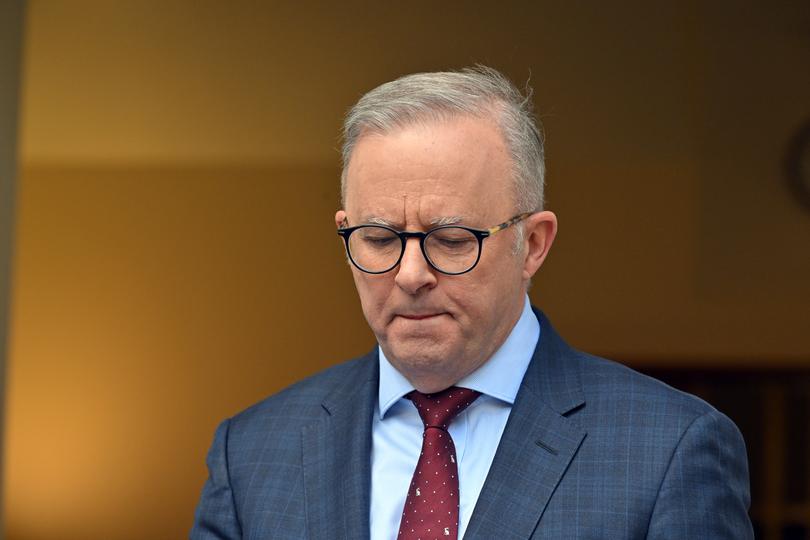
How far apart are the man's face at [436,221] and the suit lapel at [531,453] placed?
112mm

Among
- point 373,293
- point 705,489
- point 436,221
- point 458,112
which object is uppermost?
point 458,112

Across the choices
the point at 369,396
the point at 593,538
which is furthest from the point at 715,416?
the point at 369,396

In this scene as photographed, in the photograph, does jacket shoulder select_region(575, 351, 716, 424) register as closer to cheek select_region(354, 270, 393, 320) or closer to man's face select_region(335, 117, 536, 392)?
man's face select_region(335, 117, 536, 392)

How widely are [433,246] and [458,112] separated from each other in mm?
208

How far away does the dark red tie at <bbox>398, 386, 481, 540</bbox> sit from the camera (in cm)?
169

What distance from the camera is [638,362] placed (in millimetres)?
4621

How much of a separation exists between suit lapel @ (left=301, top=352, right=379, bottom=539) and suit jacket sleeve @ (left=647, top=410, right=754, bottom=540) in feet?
1.38

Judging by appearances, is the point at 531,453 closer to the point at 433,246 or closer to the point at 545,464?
the point at 545,464

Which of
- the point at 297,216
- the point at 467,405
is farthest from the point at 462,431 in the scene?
the point at 297,216

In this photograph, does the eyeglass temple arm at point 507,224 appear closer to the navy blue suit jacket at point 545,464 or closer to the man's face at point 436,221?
the man's face at point 436,221

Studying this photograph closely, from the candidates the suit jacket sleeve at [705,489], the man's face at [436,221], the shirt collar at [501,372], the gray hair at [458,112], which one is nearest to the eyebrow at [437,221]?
the man's face at [436,221]

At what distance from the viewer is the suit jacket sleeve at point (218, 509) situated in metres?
1.85

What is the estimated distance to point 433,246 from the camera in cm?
166

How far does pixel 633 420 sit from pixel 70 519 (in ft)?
11.3
